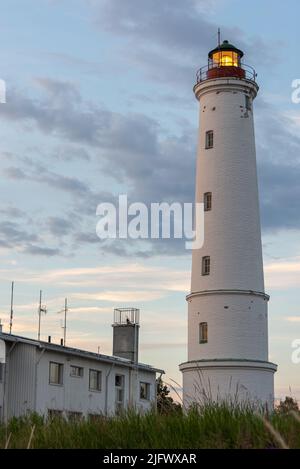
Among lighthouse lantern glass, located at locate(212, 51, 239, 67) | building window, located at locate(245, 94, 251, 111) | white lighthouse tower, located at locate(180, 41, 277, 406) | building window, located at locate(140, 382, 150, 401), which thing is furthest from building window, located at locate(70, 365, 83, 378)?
lighthouse lantern glass, located at locate(212, 51, 239, 67)

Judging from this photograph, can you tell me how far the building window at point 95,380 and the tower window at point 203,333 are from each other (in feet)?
26.3

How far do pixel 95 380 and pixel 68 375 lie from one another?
11.5ft

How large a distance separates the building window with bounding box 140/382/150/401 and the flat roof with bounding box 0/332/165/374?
42.3 inches

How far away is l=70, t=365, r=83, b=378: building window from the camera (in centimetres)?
4525

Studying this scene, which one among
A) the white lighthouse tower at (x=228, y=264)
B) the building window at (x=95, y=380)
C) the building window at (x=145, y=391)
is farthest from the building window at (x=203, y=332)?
→ the building window at (x=145, y=391)

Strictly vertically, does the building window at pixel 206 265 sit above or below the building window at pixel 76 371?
above

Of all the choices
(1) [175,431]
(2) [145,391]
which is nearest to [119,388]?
(2) [145,391]

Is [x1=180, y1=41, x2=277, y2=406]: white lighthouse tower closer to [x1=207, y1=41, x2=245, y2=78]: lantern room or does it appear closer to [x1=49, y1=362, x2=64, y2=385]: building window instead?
[x1=207, y1=41, x2=245, y2=78]: lantern room

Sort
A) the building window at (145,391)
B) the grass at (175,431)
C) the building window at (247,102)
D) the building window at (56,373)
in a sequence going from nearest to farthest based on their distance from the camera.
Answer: the grass at (175,431) < the building window at (56,373) < the building window at (247,102) < the building window at (145,391)

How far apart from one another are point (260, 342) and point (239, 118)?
11.9m

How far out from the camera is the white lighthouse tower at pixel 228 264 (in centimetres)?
→ 4141

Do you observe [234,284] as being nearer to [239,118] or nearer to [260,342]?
[260,342]

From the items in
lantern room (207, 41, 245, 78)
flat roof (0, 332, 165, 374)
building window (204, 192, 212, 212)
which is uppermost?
lantern room (207, 41, 245, 78)

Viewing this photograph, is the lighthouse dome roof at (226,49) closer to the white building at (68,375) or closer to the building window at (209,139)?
the building window at (209,139)
